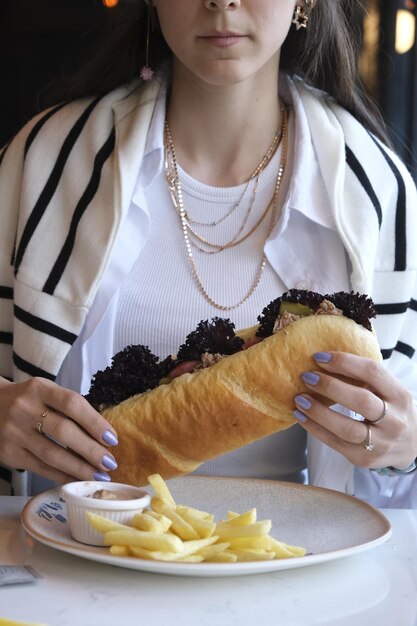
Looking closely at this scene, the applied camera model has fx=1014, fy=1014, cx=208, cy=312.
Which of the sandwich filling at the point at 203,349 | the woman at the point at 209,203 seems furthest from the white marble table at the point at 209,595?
the woman at the point at 209,203

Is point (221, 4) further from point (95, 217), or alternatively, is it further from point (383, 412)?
point (383, 412)

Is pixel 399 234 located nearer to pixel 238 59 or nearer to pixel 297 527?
pixel 238 59

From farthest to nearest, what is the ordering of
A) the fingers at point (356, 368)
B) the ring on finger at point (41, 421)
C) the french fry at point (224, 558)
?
the ring on finger at point (41, 421)
the fingers at point (356, 368)
the french fry at point (224, 558)

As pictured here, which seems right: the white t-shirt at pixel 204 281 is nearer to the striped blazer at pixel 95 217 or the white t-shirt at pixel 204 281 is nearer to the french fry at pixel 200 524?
the striped blazer at pixel 95 217

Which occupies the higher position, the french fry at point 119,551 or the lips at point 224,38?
the lips at point 224,38

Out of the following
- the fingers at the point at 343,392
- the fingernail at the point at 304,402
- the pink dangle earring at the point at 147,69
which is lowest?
the fingernail at the point at 304,402

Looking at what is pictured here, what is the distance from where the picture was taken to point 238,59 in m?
2.34

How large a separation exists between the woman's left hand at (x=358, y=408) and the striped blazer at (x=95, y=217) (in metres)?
0.50

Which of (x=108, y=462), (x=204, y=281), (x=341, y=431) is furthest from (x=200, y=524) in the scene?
(x=204, y=281)

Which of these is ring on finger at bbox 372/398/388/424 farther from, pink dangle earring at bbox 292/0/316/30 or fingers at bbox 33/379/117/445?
pink dangle earring at bbox 292/0/316/30

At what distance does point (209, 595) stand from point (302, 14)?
1643mm

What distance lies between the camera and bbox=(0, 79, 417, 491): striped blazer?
2.46 metres

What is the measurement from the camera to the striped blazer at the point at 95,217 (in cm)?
246

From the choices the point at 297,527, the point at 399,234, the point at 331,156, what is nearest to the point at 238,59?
the point at 331,156
